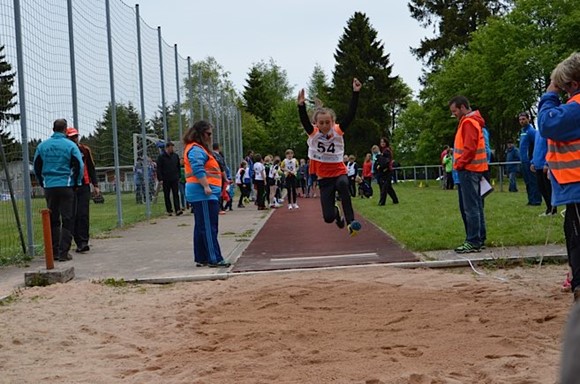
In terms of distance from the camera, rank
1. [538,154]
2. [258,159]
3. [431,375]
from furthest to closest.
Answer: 1. [258,159]
2. [538,154]
3. [431,375]

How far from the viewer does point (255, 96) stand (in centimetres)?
9350

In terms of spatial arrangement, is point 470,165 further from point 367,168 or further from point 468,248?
point 367,168

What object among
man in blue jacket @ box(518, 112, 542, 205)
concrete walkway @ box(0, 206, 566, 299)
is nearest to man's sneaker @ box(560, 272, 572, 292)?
concrete walkway @ box(0, 206, 566, 299)

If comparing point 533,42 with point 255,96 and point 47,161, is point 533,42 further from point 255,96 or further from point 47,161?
point 255,96

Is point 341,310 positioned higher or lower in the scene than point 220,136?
lower

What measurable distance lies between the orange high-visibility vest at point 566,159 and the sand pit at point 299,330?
1101 mm

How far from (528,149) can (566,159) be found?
9.64 m

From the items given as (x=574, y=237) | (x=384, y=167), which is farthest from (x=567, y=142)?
(x=384, y=167)

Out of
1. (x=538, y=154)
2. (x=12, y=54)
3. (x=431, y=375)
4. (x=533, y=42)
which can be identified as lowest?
(x=431, y=375)

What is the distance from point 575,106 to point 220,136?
29.3 metres

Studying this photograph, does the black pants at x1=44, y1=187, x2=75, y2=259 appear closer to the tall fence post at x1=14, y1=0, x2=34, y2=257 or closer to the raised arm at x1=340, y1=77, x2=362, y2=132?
the tall fence post at x1=14, y1=0, x2=34, y2=257

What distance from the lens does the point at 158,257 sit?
32.9 feet

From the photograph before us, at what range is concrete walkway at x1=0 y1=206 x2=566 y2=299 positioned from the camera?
8031mm

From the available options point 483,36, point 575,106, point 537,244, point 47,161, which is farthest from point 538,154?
point 483,36
